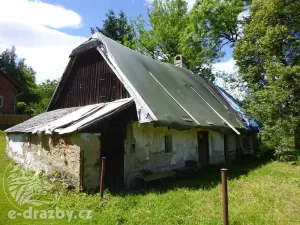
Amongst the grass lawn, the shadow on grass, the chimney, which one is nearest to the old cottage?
the shadow on grass

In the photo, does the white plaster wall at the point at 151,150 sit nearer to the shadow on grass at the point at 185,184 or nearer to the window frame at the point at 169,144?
the window frame at the point at 169,144

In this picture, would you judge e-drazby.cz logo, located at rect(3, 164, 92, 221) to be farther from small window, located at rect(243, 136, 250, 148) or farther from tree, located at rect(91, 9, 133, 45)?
tree, located at rect(91, 9, 133, 45)

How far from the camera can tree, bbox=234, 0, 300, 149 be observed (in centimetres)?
1425

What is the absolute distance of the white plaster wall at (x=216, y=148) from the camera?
1460 cm

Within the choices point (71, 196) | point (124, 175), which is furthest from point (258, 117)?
point (71, 196)

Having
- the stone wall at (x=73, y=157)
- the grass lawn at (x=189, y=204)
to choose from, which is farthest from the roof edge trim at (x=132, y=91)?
the grass lawn at (x=189, y=204)

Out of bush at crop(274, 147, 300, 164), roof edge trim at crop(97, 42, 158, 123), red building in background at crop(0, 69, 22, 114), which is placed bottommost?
bush at crop(274, 147, 300, 164)

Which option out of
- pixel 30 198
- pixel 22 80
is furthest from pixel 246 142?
pixel 22 80

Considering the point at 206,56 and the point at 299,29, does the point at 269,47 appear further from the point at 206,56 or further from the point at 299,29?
the point at 206,56

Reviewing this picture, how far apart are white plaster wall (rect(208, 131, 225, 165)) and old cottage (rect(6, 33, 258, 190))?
0.06m

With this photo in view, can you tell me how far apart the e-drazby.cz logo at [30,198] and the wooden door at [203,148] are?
324 inches

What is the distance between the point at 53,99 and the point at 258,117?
40.9ft

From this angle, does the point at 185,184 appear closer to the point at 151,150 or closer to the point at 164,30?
the point at 151,150

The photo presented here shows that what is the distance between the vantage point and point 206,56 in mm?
24703
